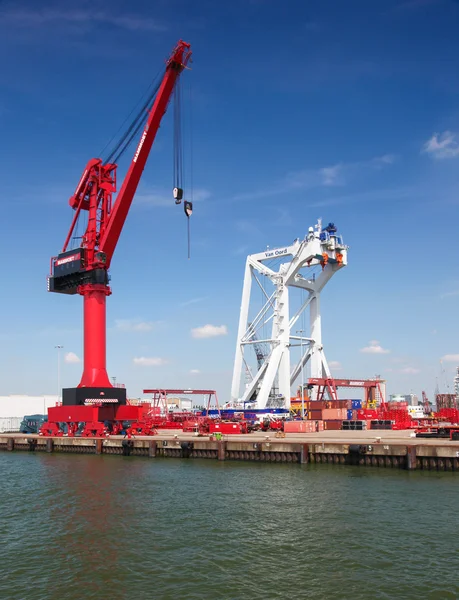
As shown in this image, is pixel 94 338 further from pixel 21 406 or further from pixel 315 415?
pixel 21 406

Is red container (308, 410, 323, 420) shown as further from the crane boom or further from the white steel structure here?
the crane boom

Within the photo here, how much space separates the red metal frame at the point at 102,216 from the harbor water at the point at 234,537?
79.6 feet

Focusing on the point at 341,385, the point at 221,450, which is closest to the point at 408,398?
the point at 341,385

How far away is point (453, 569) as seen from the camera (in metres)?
19.0

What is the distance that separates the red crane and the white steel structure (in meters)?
19.7

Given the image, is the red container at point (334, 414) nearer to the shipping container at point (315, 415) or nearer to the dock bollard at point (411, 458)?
the shipping container at point (315, 415)

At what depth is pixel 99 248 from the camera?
63.0 metres

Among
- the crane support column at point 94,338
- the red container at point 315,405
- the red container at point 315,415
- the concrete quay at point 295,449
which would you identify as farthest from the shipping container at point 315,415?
the crane support column at point 94,338

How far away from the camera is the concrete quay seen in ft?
129

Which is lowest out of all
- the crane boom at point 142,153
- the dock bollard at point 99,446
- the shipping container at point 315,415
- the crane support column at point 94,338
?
the dock bollard at point 99,446

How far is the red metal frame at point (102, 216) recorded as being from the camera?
197ft

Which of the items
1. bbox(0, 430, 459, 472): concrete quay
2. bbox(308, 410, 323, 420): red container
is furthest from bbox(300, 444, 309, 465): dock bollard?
bbox(308, 410, 323, 420): red container

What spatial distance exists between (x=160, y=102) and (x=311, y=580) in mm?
51988

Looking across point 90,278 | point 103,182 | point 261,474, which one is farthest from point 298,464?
point 103,182
